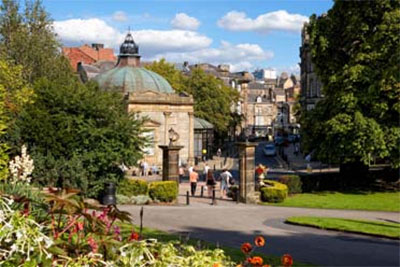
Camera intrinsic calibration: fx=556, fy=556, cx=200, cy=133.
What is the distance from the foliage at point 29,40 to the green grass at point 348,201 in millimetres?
17303

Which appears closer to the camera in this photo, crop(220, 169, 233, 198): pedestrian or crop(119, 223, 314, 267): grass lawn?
crop(119, 223, 314, 267): grass lawn

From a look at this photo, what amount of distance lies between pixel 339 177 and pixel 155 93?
1819cm

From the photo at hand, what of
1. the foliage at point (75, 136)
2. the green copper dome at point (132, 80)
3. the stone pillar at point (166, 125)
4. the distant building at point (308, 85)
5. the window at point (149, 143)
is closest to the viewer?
the foliage at point (75, 136)

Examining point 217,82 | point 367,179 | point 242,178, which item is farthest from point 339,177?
point 217,82

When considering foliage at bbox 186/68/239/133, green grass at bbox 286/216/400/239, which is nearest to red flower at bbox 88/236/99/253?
green grass at bbox 286/216/400/239

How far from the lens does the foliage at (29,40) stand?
3631 cm

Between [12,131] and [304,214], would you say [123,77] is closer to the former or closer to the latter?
[12,131]

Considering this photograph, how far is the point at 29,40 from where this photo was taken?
3650cm

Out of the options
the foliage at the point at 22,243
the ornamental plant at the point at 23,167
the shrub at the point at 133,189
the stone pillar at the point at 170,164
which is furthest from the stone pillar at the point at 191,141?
the foliage at the point at 22,243

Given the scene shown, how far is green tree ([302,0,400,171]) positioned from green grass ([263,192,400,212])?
6.39 ft

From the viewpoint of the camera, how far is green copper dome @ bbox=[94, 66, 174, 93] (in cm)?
4822

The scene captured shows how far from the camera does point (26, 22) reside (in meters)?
37.3

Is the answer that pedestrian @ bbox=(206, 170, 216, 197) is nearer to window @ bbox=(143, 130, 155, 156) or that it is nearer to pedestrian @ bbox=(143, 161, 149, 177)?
window @ bbox=(143, 130, 155, 156)

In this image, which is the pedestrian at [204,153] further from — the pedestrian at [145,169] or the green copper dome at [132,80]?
the pedestrian at [145,169]
